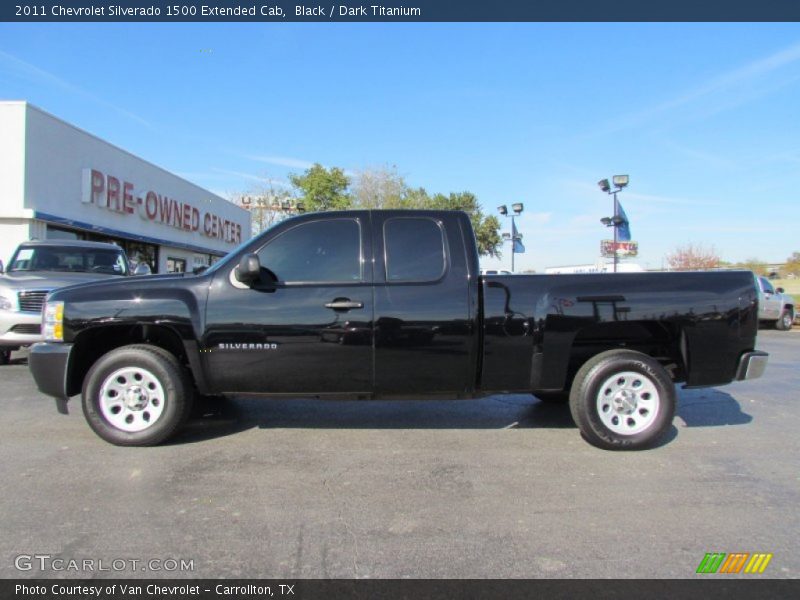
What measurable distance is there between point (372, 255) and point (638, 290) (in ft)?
Answer: 7.27

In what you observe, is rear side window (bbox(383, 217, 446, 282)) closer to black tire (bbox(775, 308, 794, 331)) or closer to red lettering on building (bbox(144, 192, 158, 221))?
black tire (bbox(775, 308, 794, 331))

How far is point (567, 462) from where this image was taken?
4.19m

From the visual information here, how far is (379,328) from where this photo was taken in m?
4.27

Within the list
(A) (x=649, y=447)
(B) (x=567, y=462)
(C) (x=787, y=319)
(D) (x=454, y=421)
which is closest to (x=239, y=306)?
(D) (x=454, y=421)

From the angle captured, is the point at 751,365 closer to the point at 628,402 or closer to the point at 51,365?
the point at 628,402

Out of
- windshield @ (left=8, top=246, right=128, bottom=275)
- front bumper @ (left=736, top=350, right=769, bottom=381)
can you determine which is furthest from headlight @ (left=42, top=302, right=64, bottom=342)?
front bumper @ (left=736, top=350, right=769, bottom=381)

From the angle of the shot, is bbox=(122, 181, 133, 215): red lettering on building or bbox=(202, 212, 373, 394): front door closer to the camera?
bbox=(202, 212, 373, 394): front door

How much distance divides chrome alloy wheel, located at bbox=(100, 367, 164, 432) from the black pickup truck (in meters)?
0.01

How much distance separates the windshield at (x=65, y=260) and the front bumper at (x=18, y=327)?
139cm

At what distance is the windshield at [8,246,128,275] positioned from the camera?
29.5ft

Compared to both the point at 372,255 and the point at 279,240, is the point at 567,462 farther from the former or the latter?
the point at 279,240

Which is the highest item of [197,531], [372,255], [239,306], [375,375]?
[372,255]

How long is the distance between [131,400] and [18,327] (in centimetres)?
471
